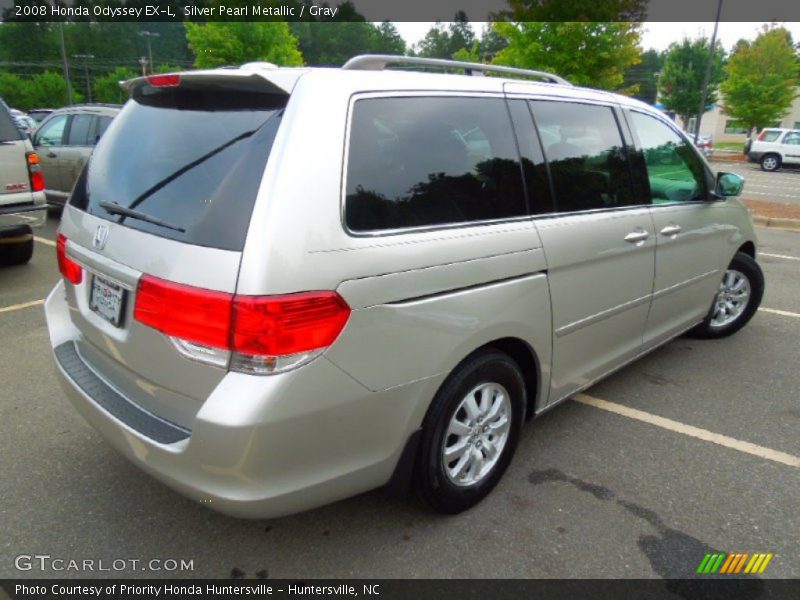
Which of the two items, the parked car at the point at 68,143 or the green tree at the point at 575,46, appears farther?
the green tree at the point at 575,46

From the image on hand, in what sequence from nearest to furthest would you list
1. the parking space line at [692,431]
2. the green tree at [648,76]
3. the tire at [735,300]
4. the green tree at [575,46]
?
the parking space line at [692,431], the tire at [735,300], the green tree at [575,46], the green tree at [648,76]

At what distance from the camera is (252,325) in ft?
5.74

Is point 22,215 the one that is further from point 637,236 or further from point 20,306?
point 637,236

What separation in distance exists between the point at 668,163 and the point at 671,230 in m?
0.49

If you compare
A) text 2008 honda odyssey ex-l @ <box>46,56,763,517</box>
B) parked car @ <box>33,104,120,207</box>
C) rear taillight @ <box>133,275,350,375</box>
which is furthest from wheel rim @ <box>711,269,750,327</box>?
parked car @ <box>33,104,120,207</box>

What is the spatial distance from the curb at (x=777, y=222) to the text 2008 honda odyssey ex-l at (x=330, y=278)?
376 inches

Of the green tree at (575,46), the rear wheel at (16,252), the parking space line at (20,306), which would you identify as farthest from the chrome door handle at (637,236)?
the green tree at (575,46)

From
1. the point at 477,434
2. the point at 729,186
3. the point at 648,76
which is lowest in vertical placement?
the point at 477,434

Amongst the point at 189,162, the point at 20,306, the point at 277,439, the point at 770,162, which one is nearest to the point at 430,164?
the point at 189,162

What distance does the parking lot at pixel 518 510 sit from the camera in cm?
A: 227

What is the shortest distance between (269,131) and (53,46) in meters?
85.1

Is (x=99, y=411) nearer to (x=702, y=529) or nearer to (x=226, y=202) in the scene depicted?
(x=226, y=202)

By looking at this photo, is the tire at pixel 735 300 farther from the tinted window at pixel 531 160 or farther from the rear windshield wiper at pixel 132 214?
the rear windshield wiper at pixel 132 214
